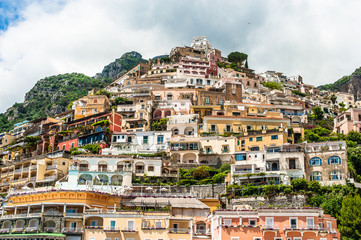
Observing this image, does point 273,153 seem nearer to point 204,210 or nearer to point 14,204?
point 204,210

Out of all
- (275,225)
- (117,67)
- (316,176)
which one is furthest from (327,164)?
(117,67)

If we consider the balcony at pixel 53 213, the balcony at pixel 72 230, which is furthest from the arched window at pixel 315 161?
the balcony at pixel 53 213

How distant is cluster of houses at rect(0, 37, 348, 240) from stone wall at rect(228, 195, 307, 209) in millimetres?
3005

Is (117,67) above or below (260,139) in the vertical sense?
above

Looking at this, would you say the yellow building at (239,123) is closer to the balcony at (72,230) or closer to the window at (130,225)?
the window at (130,225)

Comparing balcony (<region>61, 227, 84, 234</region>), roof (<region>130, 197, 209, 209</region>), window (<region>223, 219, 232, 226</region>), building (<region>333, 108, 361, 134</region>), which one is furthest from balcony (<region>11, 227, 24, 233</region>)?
building (<region>333, 108, 361, 134</region>)

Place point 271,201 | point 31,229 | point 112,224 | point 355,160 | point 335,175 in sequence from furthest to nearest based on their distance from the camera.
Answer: point 355,160
point 335,175
point 271,201
point 31,229
point 112,224

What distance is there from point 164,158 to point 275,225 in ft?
93.2

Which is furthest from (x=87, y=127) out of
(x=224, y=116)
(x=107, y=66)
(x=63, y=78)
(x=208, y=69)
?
(x=107, y=66)

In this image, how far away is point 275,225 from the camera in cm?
4147

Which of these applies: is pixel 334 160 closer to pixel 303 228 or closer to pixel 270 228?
pixel 303 228

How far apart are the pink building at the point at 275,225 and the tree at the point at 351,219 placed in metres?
1.67

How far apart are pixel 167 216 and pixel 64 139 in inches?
1542

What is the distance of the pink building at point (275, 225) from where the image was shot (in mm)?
40906
